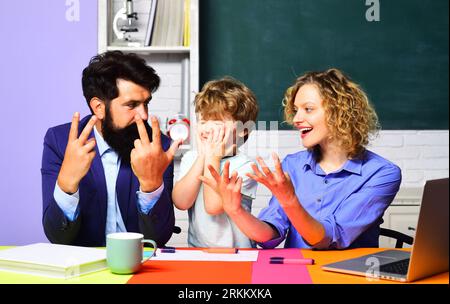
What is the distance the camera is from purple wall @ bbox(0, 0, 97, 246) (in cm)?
298

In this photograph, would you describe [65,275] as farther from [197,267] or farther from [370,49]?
[370,49]

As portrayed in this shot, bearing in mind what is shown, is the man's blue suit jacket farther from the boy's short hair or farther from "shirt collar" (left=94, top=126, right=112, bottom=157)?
the boy's short hair

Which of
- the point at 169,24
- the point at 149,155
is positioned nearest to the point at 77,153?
the point at 149,155

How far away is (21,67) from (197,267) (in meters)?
2.10

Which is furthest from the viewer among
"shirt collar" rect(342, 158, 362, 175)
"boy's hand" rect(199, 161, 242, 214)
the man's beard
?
the man's beard

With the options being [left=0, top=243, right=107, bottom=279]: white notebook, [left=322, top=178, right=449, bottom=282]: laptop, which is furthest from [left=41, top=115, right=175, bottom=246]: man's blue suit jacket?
[left=322, top=178, right=449, bottom=282]: laptop

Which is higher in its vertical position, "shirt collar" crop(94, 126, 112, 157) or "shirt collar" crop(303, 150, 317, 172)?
"shirt collar" crop(94, 126, 112, 157)

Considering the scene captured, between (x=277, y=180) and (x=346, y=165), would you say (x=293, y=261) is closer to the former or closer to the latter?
(x=277, y=180)

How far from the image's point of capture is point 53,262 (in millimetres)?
1188

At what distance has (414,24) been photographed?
2898mm

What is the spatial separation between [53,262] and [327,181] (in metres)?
0.91

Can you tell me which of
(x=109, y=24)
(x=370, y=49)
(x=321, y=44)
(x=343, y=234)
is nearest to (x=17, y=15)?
(x=109, y=24)

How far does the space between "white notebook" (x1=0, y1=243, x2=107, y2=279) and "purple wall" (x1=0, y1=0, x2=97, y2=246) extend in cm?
174

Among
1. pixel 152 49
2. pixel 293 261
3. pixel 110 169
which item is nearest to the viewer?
pixel 293 261
